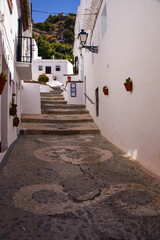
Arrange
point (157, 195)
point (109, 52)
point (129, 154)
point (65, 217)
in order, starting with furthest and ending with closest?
point (109, 52) → point (129, 154) → point (157, 195) → point (65, 217)

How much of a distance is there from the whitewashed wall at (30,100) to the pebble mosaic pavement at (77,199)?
7151mm

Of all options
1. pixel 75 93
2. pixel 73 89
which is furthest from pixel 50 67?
pixel 75 93

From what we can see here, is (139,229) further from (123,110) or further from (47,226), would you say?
(123,110)

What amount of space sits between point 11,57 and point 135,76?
12.7 ft

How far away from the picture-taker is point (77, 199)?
282 centimetres

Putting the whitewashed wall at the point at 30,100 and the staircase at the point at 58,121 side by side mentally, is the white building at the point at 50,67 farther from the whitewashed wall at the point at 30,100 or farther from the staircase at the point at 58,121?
the whitewashed wall at the point at 30,100

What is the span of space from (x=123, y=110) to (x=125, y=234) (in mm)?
3823

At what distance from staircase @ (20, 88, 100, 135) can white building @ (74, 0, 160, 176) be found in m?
1.96

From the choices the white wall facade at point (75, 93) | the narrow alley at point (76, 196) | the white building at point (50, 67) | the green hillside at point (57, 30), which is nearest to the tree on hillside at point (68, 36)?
the green hillside at point (57, 30)

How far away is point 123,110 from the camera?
5.48 metres

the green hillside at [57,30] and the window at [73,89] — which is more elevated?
the green hillside at [57,30]

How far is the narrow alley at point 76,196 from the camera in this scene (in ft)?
6.86

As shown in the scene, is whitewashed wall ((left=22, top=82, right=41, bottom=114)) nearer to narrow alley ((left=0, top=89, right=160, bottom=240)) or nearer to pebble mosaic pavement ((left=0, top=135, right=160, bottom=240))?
narrow alley ((left=0, top=89, right=160, bottom=240))

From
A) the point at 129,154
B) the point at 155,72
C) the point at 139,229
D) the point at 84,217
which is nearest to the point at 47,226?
the point at 84,217
